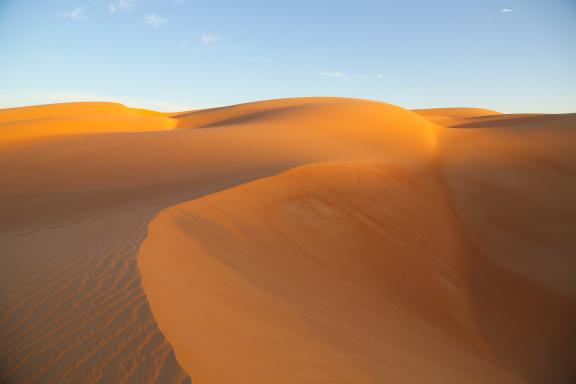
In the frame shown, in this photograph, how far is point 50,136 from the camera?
51.5ft

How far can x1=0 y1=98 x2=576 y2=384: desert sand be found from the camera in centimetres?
283

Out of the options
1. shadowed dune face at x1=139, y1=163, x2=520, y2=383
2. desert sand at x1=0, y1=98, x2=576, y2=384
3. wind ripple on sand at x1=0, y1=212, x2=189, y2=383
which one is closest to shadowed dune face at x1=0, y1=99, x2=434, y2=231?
→ desert sand at x1=0, y1=98, x2=576, y2=384

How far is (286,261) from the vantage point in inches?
211

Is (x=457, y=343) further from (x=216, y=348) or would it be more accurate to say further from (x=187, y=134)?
(x=187, y=134)

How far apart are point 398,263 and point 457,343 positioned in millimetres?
1775

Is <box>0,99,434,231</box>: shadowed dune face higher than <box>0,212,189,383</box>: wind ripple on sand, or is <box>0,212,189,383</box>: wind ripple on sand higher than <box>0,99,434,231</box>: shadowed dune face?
<box>0,99,434,231</box>: shadowed dune face

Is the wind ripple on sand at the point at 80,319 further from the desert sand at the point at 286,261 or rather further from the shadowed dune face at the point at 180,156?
the shadowed dune face at the point at 180,156

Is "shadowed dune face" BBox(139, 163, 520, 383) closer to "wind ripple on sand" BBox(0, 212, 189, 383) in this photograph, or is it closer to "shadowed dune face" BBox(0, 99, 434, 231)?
"wind ripple on sand" BBox(0, 212, 189, 383)

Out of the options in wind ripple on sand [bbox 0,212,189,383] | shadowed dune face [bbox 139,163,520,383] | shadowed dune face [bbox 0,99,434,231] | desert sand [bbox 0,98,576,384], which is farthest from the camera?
shadowed dune face [bbox 0,99,434,231]

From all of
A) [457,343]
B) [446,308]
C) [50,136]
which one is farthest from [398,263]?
[50,136]

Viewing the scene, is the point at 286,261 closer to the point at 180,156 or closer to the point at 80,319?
the point at 80,319

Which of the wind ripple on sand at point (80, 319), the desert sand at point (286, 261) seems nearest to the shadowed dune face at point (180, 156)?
the desert sand at point (286, 261)

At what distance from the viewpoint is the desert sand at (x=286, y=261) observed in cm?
283

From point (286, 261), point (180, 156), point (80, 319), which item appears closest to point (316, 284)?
point (286, 261)
